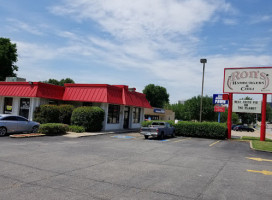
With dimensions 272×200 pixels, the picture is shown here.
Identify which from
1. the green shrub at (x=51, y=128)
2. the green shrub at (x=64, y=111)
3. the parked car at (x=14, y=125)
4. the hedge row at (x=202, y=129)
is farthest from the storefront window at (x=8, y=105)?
the hedge row at (x=202, y=129)

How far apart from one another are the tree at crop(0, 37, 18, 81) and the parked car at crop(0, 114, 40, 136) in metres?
29.2

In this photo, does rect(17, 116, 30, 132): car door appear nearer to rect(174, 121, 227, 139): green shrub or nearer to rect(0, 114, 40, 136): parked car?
rect(0, 114, 40, 136): parked car

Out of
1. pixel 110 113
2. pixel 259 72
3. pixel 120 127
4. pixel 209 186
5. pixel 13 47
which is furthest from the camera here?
pixel 13 47

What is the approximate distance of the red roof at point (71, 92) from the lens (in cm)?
2397

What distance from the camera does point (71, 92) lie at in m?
26.4

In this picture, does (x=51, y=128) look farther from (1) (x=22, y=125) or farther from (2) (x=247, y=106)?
(2) (x=247, y=106)

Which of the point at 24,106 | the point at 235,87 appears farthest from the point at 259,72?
the point at 24,106

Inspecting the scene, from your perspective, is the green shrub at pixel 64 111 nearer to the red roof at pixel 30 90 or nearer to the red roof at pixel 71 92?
the red roof at pixel 71 92

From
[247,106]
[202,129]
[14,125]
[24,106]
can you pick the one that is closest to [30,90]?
[24,106]

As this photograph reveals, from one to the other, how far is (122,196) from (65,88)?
22929 millimetres

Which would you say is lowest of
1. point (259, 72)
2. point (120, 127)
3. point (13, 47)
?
point (120, 127)

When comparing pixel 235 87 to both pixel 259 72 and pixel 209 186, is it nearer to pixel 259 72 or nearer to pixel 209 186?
pixel 259 72

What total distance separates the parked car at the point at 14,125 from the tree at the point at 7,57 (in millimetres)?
29243

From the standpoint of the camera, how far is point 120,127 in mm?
28453
